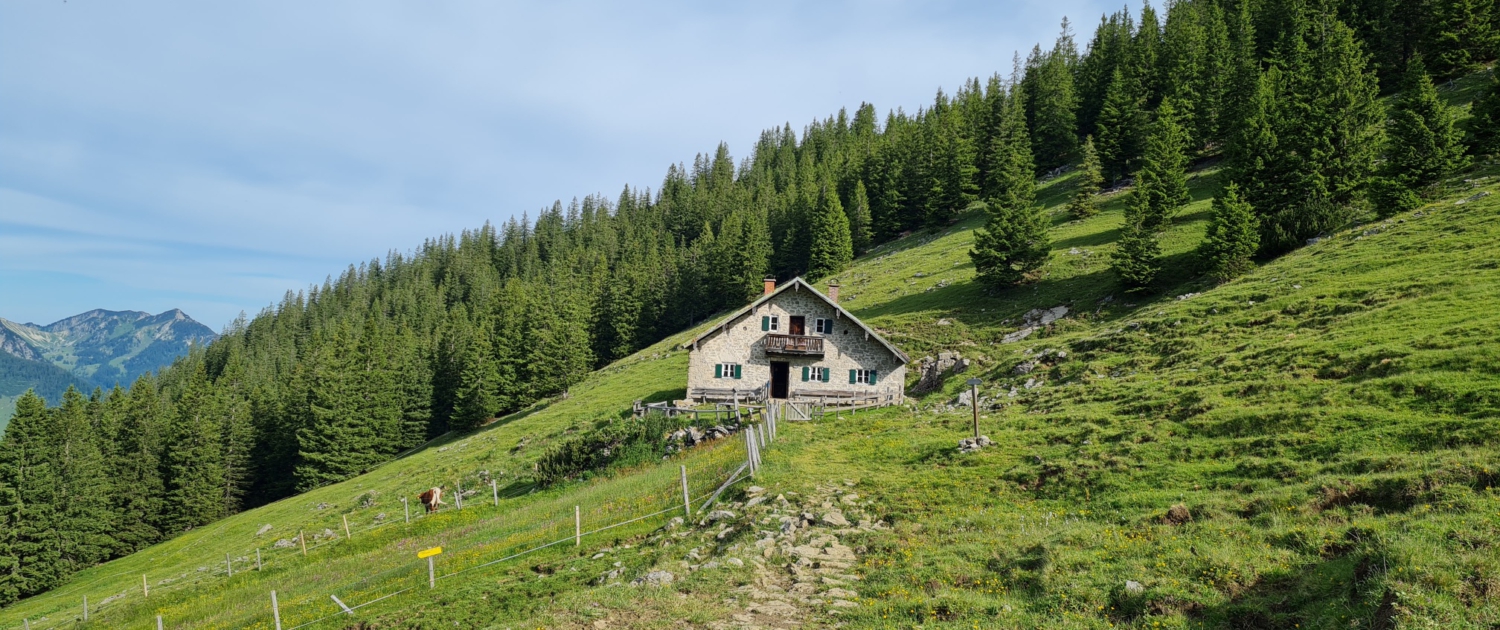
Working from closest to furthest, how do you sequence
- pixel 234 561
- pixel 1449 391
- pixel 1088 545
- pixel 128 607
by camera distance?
1. pixel 1088 545
2. pixel 1449 391
3. pixel 128 607
4. pixel 234 561

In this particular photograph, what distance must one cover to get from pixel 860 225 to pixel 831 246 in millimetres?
9756

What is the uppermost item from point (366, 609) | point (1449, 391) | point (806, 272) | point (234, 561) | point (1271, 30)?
point (1271, 30)

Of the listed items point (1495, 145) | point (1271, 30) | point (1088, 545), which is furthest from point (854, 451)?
point (1271, 30)

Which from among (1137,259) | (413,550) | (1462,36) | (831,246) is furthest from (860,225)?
(413,550)

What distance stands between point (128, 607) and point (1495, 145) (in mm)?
74666

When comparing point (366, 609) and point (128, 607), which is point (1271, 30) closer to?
point (366, 609)

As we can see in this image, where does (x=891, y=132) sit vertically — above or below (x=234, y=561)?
above

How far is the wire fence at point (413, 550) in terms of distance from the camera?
17938mm

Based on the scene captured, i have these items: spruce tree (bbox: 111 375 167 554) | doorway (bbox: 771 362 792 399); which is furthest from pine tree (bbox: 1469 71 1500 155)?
spruce tree (bbox: 111 375 167 554)

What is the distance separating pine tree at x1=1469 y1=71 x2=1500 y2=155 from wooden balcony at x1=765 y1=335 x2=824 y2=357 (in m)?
42.6

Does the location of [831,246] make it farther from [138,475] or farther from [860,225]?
[138,475]

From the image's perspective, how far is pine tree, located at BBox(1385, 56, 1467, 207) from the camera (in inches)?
1543

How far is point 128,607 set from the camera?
2686 centimetres

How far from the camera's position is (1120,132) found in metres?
70.3
